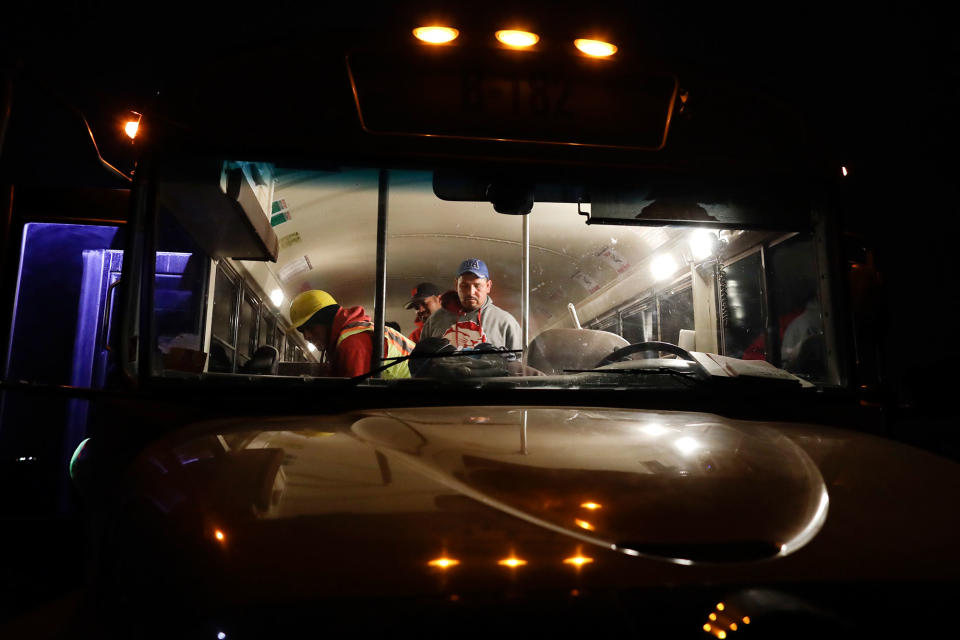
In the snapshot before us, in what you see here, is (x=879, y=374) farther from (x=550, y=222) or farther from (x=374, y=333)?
(x=374, y=333)

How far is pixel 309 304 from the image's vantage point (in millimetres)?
2100

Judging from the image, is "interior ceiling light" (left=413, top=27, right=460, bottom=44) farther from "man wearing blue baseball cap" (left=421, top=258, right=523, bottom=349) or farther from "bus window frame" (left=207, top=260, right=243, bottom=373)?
"bus window frame" (left=207, top=260, right=243, bottom=373)

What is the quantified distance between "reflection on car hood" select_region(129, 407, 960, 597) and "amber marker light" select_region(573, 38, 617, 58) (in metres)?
1.23

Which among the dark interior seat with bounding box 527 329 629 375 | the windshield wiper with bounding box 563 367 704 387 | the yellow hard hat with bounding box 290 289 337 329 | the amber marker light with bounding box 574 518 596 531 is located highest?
the yellow hard hat with bounding box 290 289 337 329

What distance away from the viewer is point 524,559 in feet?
3.23

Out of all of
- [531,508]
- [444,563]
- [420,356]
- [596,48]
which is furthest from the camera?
[596,48]

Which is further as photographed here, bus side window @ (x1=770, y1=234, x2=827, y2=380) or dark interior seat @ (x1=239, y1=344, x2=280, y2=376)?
bus side window @ (x1=770, y1=234, x2=827, y2=380)

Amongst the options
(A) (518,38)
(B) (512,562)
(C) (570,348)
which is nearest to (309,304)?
(C) (570,348)

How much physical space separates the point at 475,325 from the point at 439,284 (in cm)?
18

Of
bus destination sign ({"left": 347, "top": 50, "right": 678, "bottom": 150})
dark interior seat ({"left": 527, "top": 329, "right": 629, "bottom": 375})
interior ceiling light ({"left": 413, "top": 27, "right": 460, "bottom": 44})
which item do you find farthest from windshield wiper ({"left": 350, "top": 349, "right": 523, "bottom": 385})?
interior ceiling light ({"left": 413, "top": 27, "right": 460, "bottom": 44})

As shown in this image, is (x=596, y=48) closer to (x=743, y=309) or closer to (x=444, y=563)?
(x=743, y=309)

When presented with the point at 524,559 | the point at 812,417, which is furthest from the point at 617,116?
the point at 524,559

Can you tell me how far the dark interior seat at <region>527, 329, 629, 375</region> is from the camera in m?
2.12

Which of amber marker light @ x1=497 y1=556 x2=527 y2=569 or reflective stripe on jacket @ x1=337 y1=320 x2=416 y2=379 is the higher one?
reflective stripe on jacket @ x1=337 y1=320 x2=416 y2=379
